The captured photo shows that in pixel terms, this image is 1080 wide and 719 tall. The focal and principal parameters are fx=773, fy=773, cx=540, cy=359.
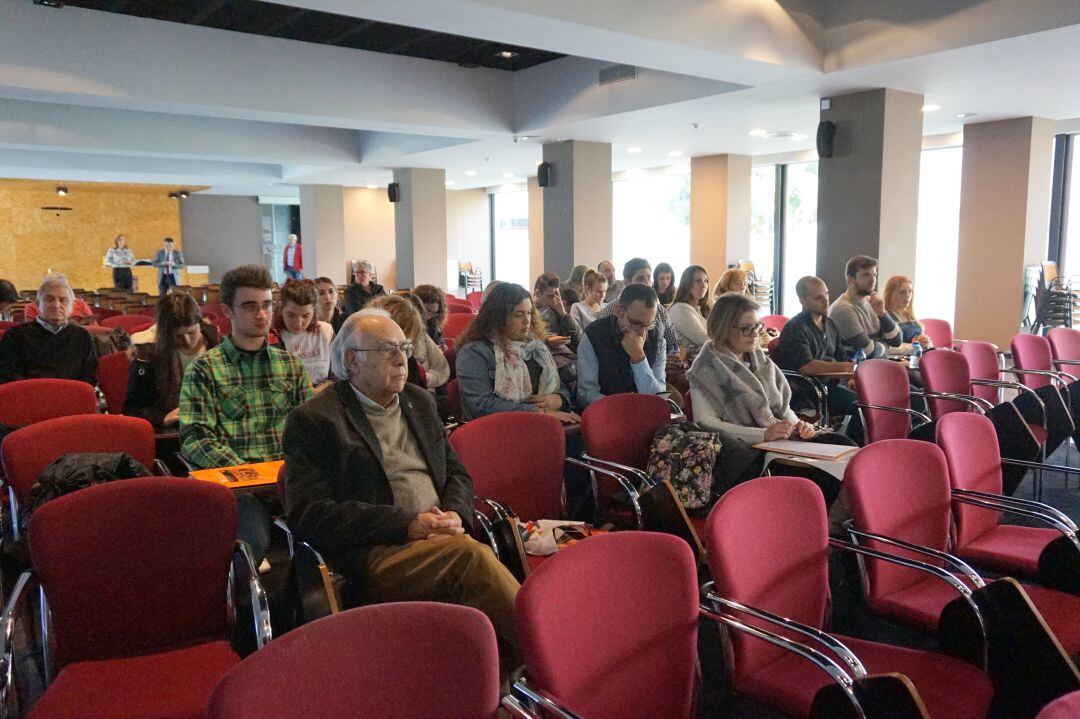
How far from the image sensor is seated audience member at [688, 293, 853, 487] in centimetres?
361

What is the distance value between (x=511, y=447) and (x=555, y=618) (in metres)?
1.46

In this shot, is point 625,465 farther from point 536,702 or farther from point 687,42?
point 687,42

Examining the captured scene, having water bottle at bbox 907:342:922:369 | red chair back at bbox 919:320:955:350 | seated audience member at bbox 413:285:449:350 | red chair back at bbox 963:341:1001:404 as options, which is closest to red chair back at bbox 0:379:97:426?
seated audience member at bbox 413:285:449:350

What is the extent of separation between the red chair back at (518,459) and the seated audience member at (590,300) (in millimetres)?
3248

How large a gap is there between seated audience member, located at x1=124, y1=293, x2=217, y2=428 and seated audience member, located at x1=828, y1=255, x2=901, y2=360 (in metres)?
4.46

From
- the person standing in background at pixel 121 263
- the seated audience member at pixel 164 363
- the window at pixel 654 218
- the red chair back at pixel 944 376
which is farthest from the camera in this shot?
the person standing in background at pixel 121 263

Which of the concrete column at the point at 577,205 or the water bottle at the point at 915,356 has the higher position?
the concrete column at the point at 577,205

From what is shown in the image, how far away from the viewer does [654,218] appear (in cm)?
1580

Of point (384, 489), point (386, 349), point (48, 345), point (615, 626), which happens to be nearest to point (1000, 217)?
point (386, 349)

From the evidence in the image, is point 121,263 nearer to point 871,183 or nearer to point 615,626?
point 871,183

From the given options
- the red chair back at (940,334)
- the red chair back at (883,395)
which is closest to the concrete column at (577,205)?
the red chair back at (940,334)

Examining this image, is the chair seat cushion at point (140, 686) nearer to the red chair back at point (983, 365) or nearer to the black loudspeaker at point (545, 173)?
the red chair back at point (983, 365)

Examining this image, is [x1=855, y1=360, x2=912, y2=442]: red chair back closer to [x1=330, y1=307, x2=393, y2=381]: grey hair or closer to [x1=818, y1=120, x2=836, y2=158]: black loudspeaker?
[x1=818, y1=120, x2=836, y2=158]: black loudspeaker

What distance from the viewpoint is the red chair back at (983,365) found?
5605 mm
